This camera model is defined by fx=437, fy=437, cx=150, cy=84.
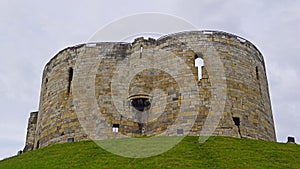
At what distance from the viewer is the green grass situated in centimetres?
1464

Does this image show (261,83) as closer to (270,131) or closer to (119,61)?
(270,131)

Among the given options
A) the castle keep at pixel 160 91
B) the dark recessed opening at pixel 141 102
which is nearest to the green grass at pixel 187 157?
the castle keep at pixel 160 91

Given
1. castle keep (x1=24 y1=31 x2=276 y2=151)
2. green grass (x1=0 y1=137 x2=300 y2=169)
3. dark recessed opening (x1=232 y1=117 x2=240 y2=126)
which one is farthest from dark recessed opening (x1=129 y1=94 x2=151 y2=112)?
green grass (x1=0 y1=137 x2=300 y2=169)

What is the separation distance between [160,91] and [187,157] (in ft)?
27.3

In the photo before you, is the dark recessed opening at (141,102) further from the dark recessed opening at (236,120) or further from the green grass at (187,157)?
the green grass at (187,157)

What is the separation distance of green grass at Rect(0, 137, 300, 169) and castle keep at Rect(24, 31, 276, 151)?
3664mm

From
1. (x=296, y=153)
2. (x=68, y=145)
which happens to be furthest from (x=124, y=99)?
(x=296, y=153)

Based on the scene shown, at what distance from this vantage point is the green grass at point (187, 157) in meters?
14.6

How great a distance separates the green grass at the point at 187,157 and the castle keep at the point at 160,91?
3.66 meters

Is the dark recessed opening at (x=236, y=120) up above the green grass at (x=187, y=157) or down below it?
above

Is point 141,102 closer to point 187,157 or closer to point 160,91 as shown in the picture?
point 160,91

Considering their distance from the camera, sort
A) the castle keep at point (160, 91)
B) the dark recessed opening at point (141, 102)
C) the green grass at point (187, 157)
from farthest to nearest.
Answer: the dark recessed opening at point (141, 102) < the castle keep at point (160, 91) < the green grass at point (187, 157)

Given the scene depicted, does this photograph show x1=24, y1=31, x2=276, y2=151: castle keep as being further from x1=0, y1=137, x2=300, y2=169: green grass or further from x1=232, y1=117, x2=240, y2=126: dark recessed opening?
x1=0, y1=137, x2=300, y2=169: green grass

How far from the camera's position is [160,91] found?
2352 cm
